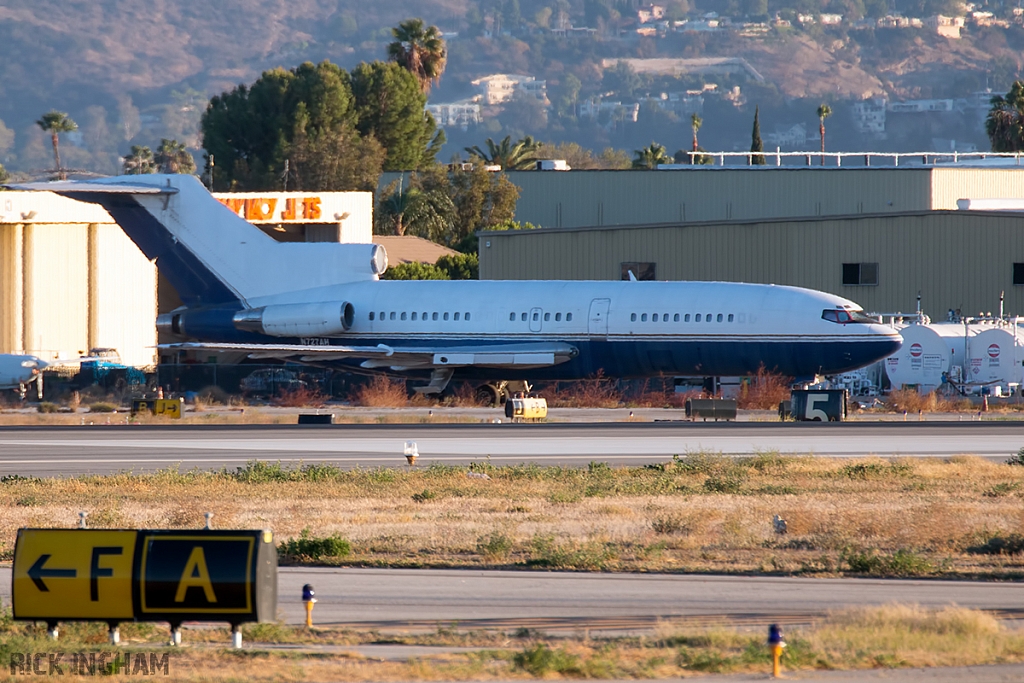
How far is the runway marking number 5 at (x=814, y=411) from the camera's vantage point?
3909 cm

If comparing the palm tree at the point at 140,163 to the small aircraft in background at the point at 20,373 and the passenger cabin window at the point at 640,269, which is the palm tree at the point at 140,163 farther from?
the small aircraft in background at the point at 20,373

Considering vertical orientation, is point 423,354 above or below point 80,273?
below

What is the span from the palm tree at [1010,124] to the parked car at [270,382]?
60386mm

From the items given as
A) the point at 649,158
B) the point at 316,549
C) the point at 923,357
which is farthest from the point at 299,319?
the point at 649,158

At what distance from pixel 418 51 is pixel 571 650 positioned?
107619mm

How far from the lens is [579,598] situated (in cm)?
Result: 1448

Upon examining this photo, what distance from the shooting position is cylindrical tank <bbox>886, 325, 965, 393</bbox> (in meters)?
47.7

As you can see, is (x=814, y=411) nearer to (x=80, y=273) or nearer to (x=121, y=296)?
(x=121, y=296)

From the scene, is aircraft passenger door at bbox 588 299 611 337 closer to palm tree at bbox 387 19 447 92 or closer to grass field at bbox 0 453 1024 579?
grass field at bbox 0 453 1024 579

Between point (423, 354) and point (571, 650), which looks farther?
point (423, 354)

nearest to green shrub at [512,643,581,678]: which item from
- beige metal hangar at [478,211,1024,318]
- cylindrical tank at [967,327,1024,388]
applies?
cylindrical tank at [967,327,1024,388]

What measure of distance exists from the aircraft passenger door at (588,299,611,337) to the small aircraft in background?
19997mm

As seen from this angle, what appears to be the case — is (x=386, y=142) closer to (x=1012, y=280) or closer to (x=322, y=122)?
(x=322, y=122)

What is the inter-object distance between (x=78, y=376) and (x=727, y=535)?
36.1 m
